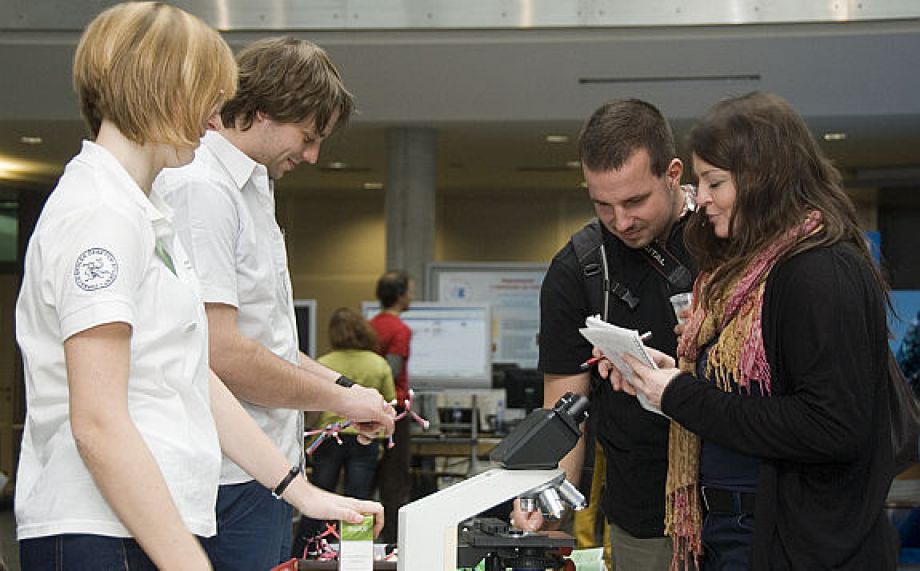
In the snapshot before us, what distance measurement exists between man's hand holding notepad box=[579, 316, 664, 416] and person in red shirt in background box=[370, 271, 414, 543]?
6.16 metres

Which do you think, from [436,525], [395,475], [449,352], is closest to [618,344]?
[436,525]

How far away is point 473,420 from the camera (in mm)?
9602

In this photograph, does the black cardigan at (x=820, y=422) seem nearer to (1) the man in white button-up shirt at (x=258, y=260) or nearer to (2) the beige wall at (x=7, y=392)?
(1) the man in white button-up shirt at (x=258, y=260)

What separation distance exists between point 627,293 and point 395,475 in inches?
233

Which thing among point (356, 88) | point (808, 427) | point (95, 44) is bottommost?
point (808, 427)

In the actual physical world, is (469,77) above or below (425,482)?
above

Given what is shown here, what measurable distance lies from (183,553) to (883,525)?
1289mm

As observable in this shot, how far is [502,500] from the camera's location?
1976 mm

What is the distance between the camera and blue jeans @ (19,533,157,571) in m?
1.62

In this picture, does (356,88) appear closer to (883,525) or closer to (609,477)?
(609,477)

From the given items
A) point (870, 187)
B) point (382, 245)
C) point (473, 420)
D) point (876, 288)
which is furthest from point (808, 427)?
point (382, 245)

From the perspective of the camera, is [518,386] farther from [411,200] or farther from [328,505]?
[328,505]

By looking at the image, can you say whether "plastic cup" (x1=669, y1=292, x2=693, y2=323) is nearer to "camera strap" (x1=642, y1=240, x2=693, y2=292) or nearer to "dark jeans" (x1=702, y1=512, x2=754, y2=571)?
"camera strap" (x1=642, y1=240, x2=693, y2=292)

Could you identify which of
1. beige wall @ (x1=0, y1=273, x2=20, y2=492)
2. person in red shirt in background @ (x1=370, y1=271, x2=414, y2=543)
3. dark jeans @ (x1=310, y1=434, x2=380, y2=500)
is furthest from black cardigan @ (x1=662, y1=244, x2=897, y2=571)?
beige wall @ (x1=0, y1=273, x2=20, y2=492)
